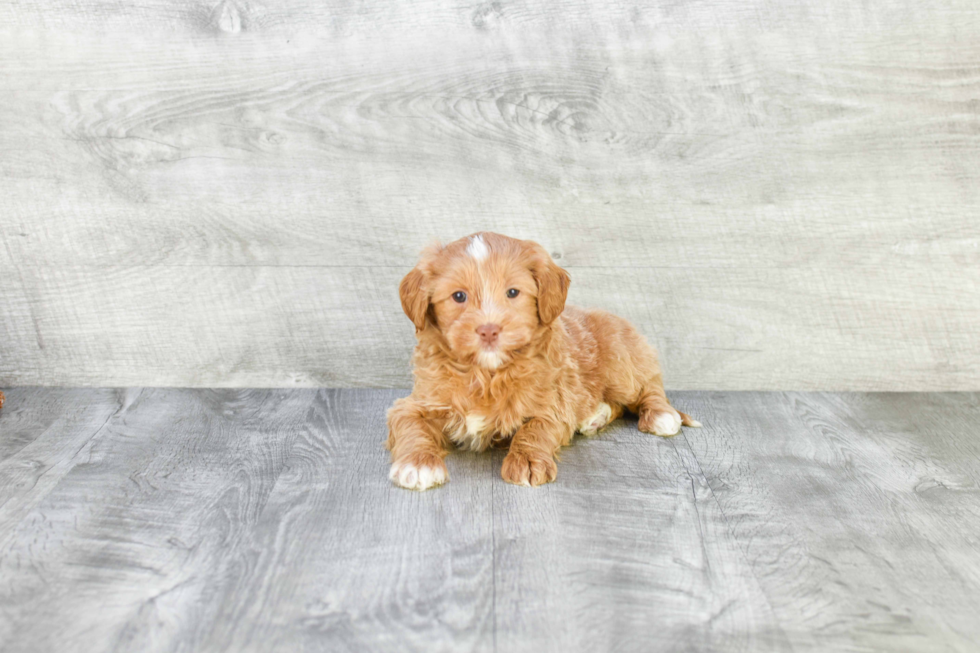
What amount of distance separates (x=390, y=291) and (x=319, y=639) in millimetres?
1882

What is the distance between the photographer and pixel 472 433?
7.91 ft

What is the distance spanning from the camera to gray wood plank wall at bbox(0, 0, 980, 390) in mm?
3021

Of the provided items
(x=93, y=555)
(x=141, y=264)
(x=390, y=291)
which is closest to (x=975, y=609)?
(x=93, y=555)

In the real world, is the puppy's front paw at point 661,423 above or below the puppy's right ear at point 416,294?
below

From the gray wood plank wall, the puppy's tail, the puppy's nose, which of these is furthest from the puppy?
the gray wood plank wall

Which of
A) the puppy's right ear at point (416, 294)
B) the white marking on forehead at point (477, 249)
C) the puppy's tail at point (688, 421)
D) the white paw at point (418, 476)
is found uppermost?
the white marking on forehead at point (477, 249)

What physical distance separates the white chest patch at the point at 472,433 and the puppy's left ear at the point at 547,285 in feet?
1.27

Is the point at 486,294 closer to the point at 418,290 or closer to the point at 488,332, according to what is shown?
the point at 488,332

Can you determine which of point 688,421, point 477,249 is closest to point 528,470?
point 477,249

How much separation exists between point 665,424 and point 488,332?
2.97ft

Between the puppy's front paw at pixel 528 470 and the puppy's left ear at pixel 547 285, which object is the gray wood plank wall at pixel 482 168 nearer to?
the puppy's left ear at pixel 547 285

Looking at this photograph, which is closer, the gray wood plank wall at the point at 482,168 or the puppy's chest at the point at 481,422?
the puppy's chest at the point at 481,422

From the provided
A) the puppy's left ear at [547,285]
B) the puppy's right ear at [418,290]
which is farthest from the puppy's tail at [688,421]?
the puppy's right ear at [418,290]

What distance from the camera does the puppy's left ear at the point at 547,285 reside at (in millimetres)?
2238
